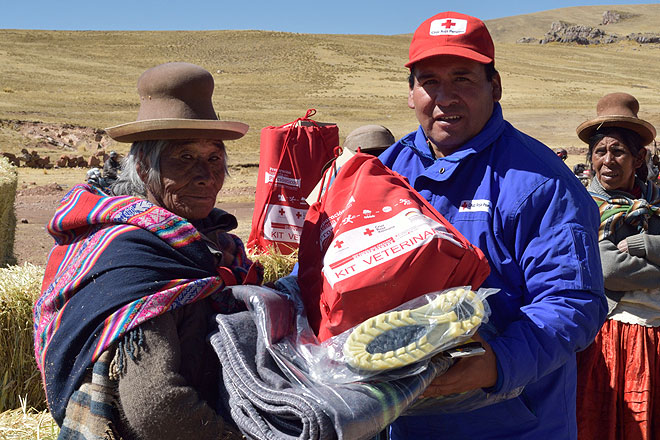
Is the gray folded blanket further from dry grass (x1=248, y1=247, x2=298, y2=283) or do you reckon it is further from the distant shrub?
the distant shrub

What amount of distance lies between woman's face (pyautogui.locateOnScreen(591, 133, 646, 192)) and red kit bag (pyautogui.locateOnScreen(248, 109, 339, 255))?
2017 millimetres

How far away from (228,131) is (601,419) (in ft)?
10.5

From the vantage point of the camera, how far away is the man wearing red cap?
200 cm

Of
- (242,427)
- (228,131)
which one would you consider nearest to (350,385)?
(242,427)

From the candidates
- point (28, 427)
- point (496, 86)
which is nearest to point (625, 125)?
point (496, 86)

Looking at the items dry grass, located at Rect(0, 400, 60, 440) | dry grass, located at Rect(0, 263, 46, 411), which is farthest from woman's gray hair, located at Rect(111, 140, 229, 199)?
dry grass, located at Rect(0, 263, 46, 411)

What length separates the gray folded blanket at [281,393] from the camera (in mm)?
1665

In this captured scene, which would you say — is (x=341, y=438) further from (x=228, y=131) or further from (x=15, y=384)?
(x=15, y=384)

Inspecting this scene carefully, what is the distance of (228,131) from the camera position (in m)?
2.45

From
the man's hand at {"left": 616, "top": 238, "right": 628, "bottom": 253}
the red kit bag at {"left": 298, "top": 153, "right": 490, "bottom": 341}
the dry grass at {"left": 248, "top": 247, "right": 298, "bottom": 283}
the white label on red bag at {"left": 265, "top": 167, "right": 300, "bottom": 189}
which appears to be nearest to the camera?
the red kit bag at {"left": 298, "top": 153, "right": 490, "bottom": 341}

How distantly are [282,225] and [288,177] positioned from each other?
0.38 m

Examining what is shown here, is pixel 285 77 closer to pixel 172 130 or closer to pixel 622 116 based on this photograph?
pixel 622 116

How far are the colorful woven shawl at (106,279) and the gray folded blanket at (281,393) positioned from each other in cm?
20

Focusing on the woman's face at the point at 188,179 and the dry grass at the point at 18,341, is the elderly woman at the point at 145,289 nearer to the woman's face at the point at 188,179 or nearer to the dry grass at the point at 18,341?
the woman's face at the point at 188,179
